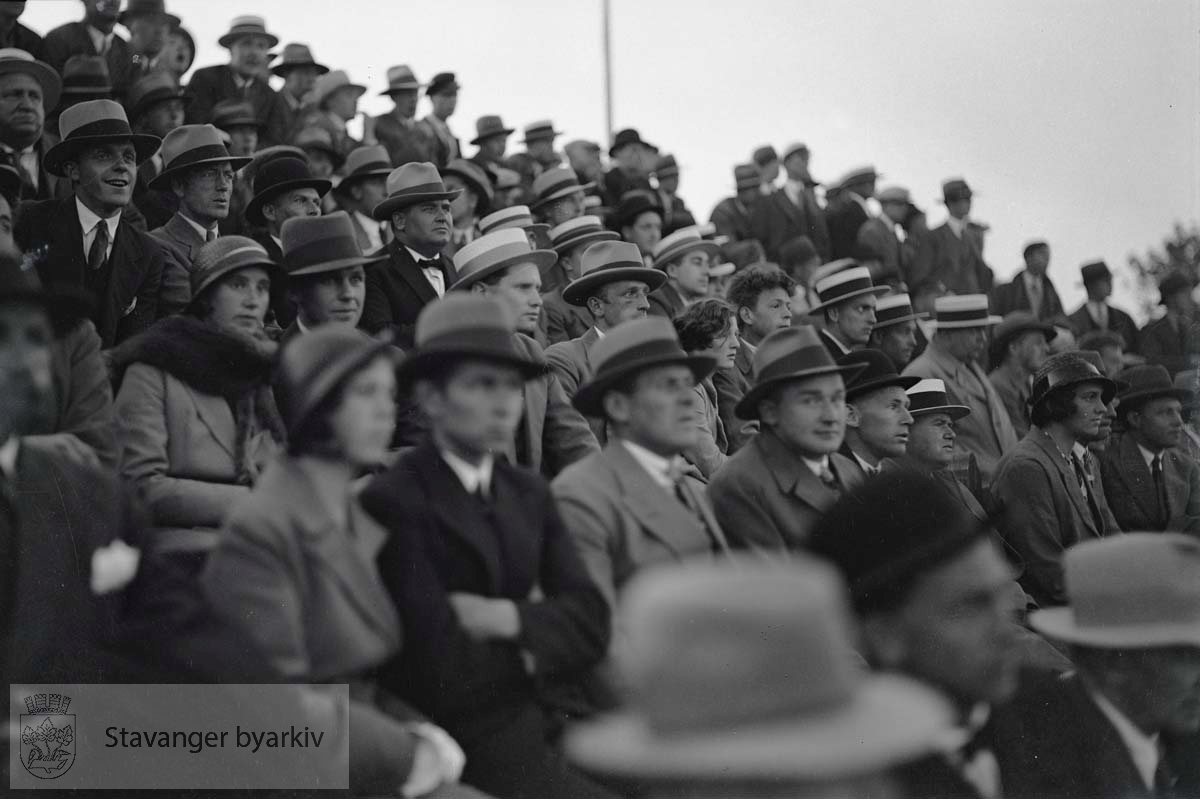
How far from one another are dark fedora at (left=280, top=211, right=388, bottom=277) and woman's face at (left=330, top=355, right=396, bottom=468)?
1.85 metres

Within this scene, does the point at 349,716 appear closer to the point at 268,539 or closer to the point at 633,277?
the point at 268,539

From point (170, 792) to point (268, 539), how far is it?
0.83 metres

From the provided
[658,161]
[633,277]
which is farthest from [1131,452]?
[658,161]

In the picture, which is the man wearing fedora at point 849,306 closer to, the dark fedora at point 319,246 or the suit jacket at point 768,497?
the suit jacket at point 768,497

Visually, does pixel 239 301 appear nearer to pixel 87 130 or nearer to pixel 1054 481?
pixel 87 130

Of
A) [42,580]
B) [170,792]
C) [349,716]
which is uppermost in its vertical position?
[42,580]

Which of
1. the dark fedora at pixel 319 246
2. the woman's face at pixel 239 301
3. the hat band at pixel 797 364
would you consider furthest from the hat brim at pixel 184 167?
the hat band at pixel 797 364

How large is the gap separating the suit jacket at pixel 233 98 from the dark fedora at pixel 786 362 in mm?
6103

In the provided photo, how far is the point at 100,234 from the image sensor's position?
243 inches

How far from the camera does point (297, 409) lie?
3695 millimetres

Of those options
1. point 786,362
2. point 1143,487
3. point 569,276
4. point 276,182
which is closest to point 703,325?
point 786,362

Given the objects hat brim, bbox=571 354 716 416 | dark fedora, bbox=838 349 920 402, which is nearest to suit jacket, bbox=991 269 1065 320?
dark fedora, bbox=838 349 920 402

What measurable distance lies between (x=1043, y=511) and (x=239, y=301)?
13.5ft

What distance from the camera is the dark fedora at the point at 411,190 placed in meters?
7.57
